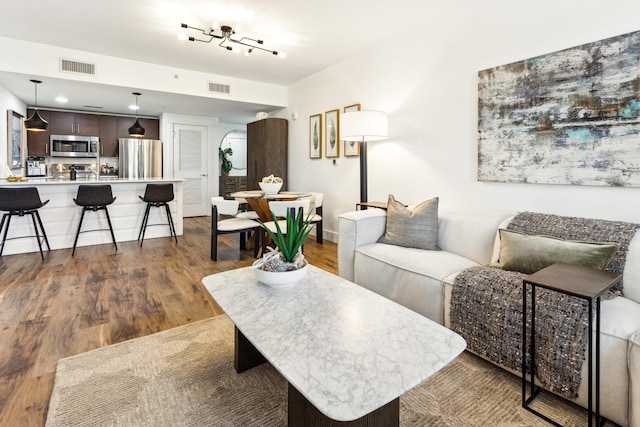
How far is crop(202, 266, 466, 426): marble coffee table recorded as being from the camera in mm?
977

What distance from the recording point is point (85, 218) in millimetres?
4562

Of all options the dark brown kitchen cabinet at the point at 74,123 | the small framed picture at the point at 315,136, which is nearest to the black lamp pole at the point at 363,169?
the small framed picture at the point at 315,136

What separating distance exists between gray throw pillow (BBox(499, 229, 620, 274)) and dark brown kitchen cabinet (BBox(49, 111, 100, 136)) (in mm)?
8067

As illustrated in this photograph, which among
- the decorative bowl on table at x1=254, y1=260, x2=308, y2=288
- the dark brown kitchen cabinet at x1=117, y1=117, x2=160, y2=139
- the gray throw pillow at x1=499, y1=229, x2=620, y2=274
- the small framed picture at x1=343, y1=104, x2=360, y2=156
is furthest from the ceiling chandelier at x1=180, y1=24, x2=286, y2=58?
the dark brown kitchen cabinet at x1=117, y1=117, x2=160, y2=139

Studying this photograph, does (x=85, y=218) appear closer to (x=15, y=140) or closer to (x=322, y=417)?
Result: (x=15, y=140)

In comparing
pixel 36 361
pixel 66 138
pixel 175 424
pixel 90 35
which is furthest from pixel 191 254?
pixel 66 138

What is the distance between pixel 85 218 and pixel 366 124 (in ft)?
13.0

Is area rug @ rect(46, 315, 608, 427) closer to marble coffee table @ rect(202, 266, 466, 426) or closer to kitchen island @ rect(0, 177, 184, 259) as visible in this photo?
marble coffee table @ rect(202, 266, 466, 426)

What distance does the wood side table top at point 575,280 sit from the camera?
4.33ft

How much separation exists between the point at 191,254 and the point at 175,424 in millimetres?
3004

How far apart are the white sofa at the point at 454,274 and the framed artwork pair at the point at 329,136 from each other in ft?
5.89

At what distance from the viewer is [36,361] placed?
6.17 ft

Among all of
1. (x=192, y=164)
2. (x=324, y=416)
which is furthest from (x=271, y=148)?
(x=324, y=416)

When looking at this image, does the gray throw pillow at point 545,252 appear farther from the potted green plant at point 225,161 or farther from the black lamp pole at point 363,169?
the potted green plant at point 225,161
